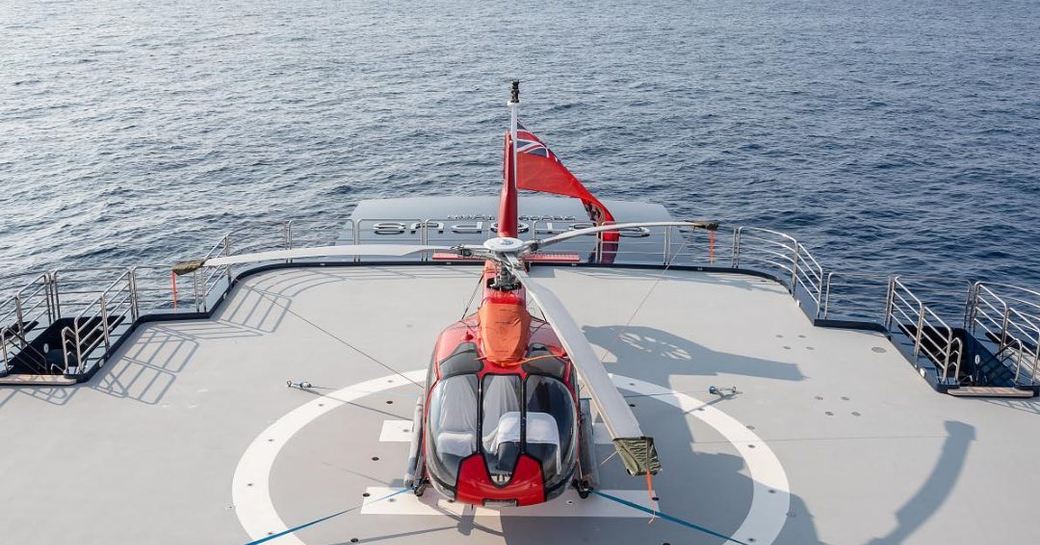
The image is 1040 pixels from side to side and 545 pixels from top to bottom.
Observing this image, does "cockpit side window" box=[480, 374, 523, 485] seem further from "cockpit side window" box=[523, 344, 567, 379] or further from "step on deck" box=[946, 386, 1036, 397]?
"step on deck" box=[946, 386, 1036, 397]

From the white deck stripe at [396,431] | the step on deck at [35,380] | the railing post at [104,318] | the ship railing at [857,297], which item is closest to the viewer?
the white deck stripe at [396,431]

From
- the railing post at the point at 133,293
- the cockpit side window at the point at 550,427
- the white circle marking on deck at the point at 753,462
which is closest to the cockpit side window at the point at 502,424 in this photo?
the cockpit side window at the point at 550,427

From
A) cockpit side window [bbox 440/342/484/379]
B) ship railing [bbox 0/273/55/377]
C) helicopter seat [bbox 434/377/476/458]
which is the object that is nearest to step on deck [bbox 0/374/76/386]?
ship railing [bbox 0/273/55/377]

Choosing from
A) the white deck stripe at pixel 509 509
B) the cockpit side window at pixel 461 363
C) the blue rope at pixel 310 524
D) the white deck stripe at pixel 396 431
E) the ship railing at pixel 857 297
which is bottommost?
the ship railing at pixel 857 297

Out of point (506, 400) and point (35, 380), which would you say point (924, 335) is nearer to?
point (506, 400)

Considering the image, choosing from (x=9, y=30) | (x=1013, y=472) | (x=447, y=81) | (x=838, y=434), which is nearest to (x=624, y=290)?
(x=838, y=434)

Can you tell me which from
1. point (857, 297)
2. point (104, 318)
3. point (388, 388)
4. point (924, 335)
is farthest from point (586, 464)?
point (857, 297)

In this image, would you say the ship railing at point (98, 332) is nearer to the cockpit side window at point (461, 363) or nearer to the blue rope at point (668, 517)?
the cockpit side window at point (461, 363)
